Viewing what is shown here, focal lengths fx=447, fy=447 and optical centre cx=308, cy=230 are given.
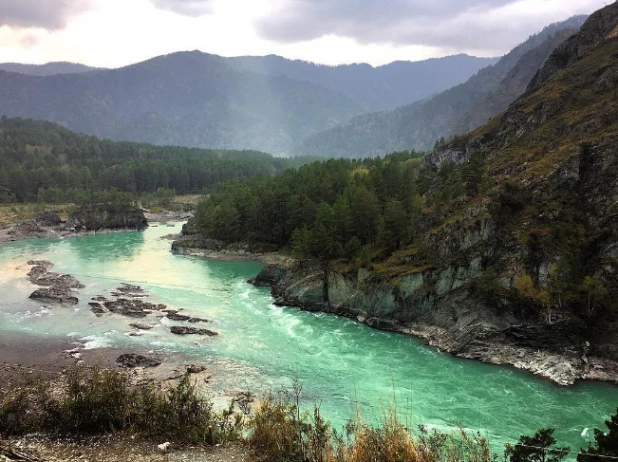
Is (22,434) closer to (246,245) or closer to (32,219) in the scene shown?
(246,245)

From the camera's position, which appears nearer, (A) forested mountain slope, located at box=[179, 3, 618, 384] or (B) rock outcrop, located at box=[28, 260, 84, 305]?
(A) forested mountain slope, located at box=[179, 3, 618, 384]

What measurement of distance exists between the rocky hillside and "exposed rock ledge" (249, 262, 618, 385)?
113mm

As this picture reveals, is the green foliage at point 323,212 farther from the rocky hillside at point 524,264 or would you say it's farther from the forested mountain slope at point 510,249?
the rocky hillside at point 524,264

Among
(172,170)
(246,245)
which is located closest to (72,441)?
(246,245)

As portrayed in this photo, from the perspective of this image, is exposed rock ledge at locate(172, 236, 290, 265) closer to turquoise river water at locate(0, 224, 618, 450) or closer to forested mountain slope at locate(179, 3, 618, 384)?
turquoise river water at locate(0, 224, 618, 450)

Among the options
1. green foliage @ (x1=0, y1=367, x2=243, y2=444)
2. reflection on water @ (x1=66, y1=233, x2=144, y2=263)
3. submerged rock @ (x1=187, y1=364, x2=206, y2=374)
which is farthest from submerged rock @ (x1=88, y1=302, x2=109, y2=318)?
green foliage @ (x1=0, y1=367, x2=243, y2=444)

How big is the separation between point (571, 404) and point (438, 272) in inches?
766

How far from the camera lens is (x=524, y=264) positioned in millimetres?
46406

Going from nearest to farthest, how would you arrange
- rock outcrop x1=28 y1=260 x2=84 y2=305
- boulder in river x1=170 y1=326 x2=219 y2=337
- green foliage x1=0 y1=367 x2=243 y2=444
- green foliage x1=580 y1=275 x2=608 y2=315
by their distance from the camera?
1. green foliage x1=0 y1=367 x2=243 y2=444
2. green foliage x1=580 y1=275 x2=608 y2=315
3. boulder in river x1=170 y1=326 x2=219 y2=337
4. rock outcrop x1=28 y1=260 x2=84 y2=305

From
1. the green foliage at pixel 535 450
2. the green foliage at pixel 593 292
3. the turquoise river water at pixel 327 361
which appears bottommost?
the turquoise river water at pixel 327 361

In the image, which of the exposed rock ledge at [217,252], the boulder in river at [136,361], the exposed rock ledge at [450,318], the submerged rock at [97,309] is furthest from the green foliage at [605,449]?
the exposed rock ledge at [217,252]

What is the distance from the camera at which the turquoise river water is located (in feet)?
106

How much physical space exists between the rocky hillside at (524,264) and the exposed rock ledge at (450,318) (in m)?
0.11

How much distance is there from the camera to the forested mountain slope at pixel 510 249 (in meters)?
42.4
